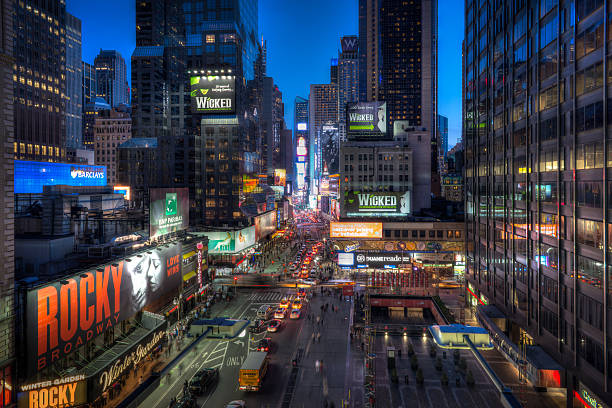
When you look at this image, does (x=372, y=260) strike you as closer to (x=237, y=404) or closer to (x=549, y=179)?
(x=549, y=179)

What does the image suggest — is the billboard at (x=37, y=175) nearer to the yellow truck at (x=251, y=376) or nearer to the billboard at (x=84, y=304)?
the billboard at (x=84, y=304)

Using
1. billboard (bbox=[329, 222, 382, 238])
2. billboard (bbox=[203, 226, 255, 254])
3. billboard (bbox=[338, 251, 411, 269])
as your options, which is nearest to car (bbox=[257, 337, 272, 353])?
billboard (bbox=[338, 251, 411, 269])

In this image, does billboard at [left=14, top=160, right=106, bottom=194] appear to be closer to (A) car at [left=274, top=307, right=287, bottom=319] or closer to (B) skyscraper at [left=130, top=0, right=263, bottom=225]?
(B) skyscraper at [left=130, top=0, right=263, bottom=225]

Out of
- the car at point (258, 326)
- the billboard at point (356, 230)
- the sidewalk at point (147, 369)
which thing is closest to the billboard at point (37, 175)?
the sidewalk at point (147, 369)

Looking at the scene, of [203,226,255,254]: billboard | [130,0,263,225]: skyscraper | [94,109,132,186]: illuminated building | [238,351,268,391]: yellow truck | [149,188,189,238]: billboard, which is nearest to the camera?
[238,351,268,391]: yellow truck

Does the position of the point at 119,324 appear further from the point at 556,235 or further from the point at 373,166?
the point at 373,166

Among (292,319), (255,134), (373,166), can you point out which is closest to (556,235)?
(292,319)

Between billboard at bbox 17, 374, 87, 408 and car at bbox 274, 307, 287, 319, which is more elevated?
billboard at bbox 17, 374, 87, 408
